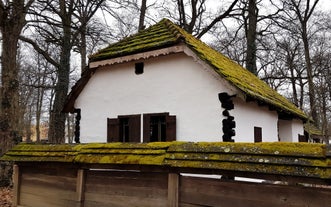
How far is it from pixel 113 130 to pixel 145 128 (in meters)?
1.41

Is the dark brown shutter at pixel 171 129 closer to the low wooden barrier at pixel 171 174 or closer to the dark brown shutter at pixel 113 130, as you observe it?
the dark brown shutter at pixel 113 130

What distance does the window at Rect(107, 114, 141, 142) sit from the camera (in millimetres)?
11273

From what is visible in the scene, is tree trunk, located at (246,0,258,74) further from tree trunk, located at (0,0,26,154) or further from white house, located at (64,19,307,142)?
tree trunk, located at (0,0,26,154)

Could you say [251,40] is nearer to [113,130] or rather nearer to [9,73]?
[113,130]

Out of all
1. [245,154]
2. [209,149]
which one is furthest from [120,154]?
[245,154]

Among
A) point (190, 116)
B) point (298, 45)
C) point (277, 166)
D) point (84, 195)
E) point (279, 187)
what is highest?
point (298, 45)

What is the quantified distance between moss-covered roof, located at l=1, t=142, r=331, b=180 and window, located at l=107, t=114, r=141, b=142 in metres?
5.34

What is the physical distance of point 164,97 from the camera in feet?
35.5

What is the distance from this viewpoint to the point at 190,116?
1023 cm

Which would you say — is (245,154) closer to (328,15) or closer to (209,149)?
(209,149)

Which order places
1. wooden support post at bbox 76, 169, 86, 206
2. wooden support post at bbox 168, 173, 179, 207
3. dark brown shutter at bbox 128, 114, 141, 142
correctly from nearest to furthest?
wooden support post at bbox 168, 173, 179, 207, wooden support post at bbox 76, 169, 86, 206, dark brown shutter at bbox 128, 114, 141, 142

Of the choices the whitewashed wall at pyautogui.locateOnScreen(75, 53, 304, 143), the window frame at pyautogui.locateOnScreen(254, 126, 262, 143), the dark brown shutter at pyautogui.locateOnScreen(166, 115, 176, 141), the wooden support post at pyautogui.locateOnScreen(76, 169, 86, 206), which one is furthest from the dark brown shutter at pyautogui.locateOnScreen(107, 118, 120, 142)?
the wooden support post at pyautogui.locateOnScreen(76, 169, 86, 206)

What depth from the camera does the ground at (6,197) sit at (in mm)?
8531

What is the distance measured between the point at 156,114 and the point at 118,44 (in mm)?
3529
